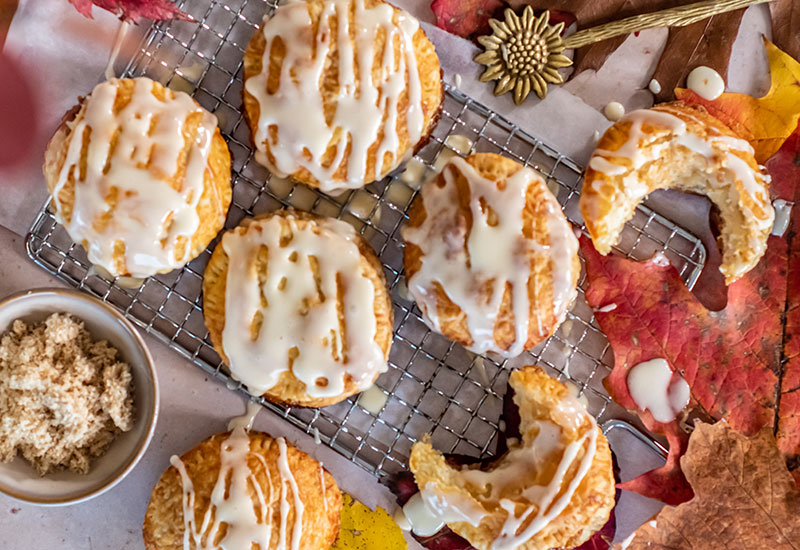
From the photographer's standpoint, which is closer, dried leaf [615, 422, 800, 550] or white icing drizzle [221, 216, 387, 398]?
white icing drizzle [221, 216, 387, 398]

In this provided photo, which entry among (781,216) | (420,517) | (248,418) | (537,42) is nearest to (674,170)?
(781,216)

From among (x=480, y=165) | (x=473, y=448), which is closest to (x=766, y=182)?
(x=480, y=165)

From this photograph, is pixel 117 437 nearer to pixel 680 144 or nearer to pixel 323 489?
pixel 323 489

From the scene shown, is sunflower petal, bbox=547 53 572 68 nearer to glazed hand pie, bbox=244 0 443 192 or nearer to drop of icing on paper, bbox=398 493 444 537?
glazed hand pie, bbox=244 0 443 192

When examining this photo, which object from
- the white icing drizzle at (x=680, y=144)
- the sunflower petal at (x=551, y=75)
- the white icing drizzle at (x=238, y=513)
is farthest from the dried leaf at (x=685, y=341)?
the white icing drizzle at (x=238, y=513)

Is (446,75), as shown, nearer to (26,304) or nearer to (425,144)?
(425,144)

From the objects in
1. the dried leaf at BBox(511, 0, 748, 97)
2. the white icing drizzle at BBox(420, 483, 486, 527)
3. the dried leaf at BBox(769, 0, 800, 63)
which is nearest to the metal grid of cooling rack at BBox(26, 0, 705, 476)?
the white icing drizzle at BBox(420, 483, 486, 527)

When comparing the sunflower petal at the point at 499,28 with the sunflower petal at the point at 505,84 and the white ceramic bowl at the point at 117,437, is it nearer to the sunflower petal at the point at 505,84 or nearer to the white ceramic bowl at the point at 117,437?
the sunflower petal at the point at 505,84
